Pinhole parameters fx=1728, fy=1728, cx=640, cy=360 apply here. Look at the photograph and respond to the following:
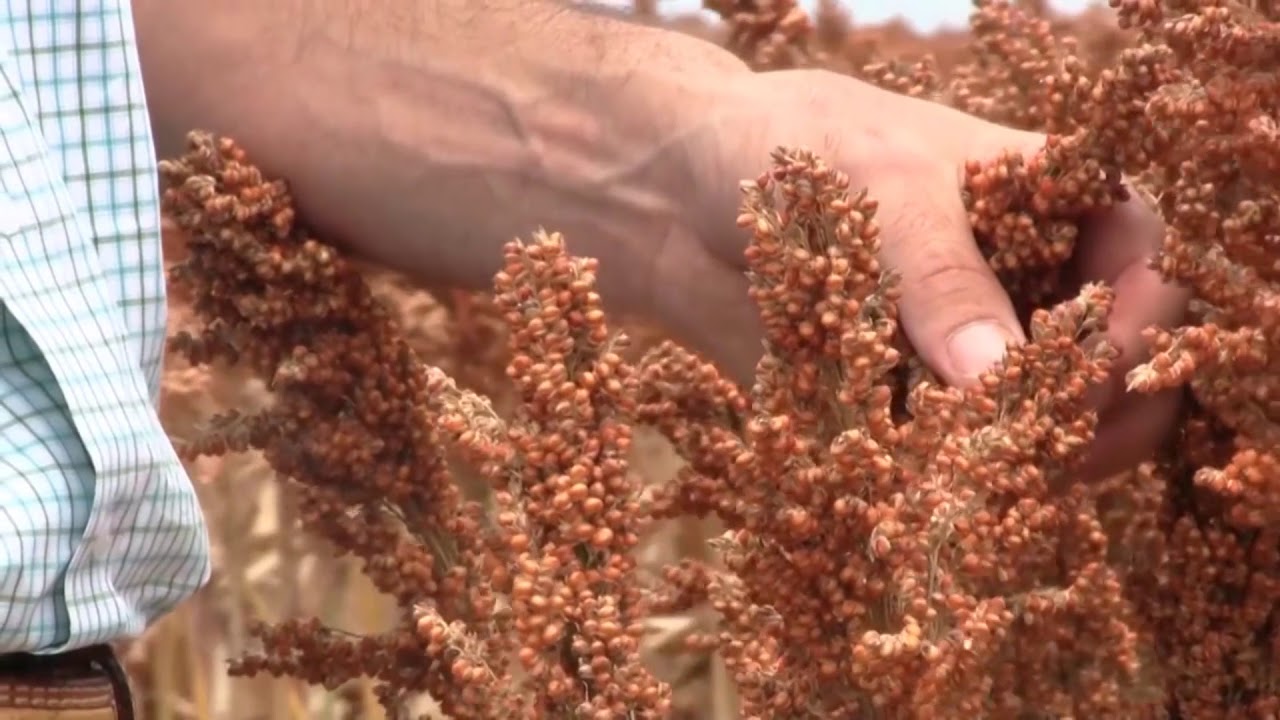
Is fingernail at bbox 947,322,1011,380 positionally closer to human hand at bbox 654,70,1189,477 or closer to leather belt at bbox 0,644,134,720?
human hand at bbox 654,70,1189,477

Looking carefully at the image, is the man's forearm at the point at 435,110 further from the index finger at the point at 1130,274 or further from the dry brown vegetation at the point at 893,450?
the index finger at the point at 1130,274

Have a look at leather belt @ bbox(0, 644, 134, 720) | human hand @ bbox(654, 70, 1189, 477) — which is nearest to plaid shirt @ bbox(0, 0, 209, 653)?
leather belt @ bbox(0, 644, 134, 720)

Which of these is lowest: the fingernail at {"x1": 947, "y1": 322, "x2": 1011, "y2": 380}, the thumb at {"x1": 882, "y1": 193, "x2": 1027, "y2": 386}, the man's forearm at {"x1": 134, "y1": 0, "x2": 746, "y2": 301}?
the fingernail at {"x1": 947, "y1": 322, "x2": 1011, "y2": 380}

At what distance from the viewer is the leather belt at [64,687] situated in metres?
0.77

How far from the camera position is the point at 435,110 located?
96cm

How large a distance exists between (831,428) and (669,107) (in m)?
0.27

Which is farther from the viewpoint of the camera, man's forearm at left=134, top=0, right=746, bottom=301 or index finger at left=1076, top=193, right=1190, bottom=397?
man's forearm at left=134, top=0, right=746, bottom=301

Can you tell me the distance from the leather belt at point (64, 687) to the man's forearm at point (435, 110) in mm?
283

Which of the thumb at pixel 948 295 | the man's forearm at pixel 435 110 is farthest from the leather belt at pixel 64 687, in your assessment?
the thumb at pixel 948 295

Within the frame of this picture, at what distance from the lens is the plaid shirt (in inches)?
29.5

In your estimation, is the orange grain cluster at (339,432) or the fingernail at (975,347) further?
the orange grain cluster at (339,432)

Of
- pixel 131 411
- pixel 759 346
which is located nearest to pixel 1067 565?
pixel 759 346

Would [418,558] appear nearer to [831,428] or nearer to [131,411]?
[131,411]

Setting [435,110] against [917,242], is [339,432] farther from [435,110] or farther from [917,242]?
[917,242]
